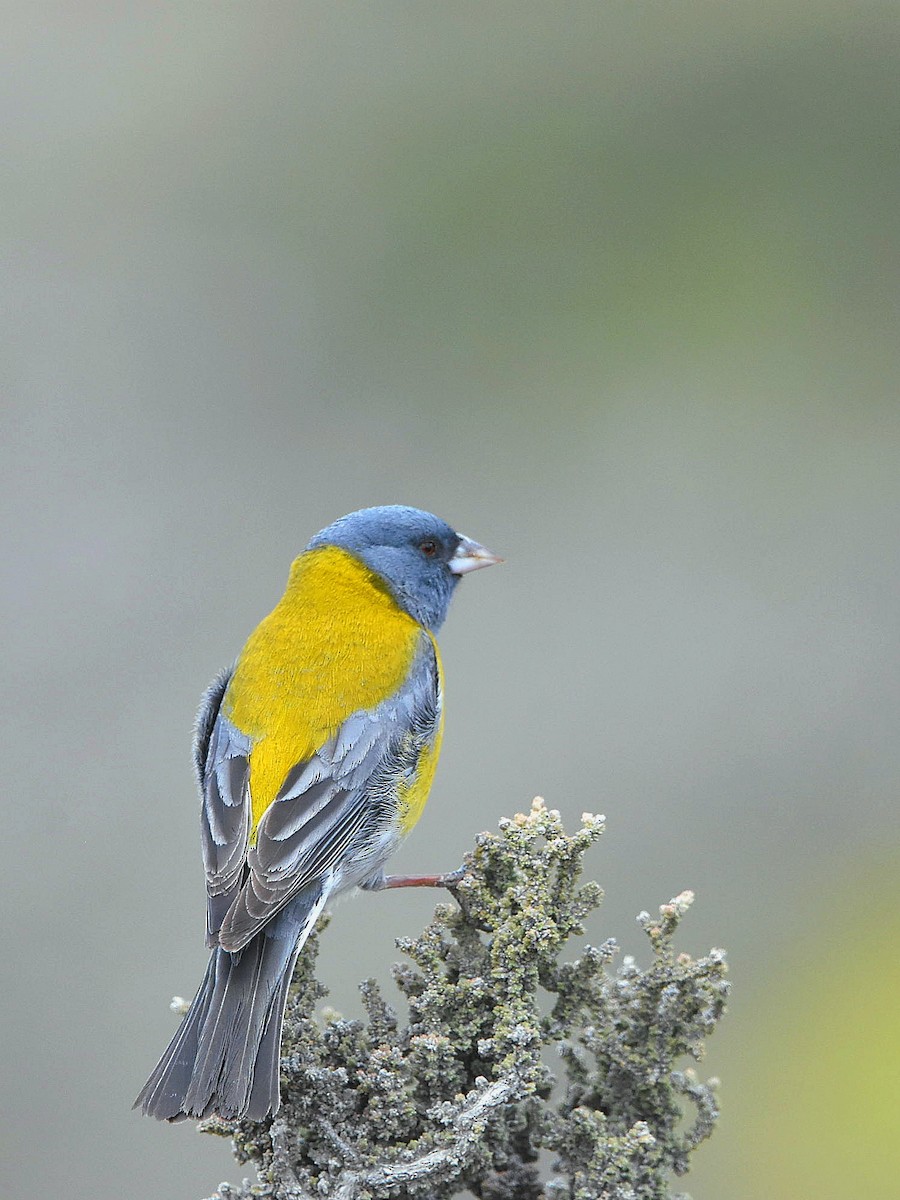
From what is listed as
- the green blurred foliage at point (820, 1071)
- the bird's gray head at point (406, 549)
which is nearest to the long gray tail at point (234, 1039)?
the bird's gray head at point (406, 549)

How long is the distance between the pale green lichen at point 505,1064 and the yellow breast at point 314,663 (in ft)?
1.36

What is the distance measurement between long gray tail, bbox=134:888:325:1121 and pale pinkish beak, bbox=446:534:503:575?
0.80 m

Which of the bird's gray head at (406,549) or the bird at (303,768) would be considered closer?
the bird at (303,768)

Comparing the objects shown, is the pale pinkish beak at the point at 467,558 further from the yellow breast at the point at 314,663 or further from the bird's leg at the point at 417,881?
the bird's leg at the point at 417,881

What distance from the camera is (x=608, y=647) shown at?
4.03 metres

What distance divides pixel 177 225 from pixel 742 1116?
146 inches

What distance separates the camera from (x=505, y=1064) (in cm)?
133

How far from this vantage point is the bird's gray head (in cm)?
225

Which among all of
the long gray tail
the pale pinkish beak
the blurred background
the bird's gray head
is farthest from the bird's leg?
the blurred background

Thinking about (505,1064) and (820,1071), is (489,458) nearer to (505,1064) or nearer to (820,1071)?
(820,1071)

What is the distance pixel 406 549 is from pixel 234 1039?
1.04m

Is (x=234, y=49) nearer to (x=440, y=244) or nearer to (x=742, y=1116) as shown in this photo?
(x=440, y=244)

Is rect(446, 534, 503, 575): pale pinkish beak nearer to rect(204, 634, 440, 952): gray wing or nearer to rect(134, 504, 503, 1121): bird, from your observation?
rect(134, 504, 503, 1121): bird

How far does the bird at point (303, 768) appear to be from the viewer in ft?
4.76
